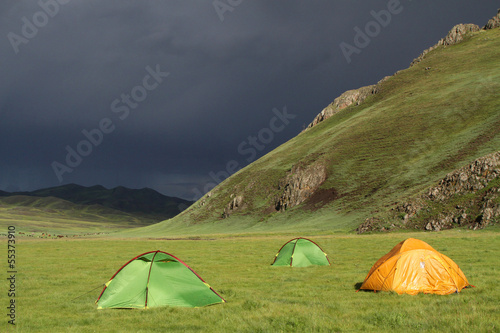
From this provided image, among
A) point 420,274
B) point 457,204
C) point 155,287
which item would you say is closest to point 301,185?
point 457,204

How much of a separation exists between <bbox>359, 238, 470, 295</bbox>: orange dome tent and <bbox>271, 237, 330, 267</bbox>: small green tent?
11476 millimetres

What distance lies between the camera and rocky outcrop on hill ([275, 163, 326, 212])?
11528 centimetres

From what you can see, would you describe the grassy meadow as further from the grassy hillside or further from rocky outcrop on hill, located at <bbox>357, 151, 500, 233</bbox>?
the grassy hillside

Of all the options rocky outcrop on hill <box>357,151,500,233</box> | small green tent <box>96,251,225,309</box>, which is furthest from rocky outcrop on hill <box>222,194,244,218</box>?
small green tent <box>96,251,225,309</box>

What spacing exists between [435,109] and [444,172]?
42.7m

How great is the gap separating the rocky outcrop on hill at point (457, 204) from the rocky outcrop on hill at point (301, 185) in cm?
4539

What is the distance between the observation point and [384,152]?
113000mm

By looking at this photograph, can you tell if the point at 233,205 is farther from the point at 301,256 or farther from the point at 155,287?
the point at 155,287

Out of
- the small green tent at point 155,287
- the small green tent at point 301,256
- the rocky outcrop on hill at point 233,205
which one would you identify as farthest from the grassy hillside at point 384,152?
the small green tent at point 155,287

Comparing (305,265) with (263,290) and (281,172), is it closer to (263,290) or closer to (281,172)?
(263,290)

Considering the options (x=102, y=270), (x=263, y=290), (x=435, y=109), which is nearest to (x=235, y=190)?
(x=435, y=109)

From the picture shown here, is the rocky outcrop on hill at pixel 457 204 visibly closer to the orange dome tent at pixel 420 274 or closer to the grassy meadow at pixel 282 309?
the grassy meadow at pixel 282 309

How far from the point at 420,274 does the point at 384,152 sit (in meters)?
104

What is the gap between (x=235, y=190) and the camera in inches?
5640
